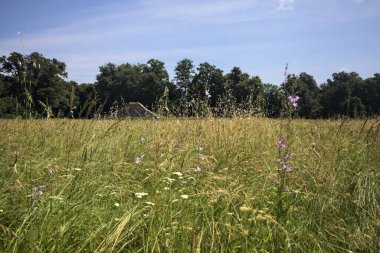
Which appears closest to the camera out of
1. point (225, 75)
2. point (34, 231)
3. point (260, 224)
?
point (34, 231)

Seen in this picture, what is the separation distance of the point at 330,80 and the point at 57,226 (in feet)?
274

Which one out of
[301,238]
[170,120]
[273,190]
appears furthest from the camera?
[170,120]

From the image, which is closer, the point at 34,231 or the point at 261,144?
the point at 34,231

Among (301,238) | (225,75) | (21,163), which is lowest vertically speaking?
(301,238)

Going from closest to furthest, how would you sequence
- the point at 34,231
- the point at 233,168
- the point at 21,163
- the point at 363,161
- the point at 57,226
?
the point at 34,231 → the point at 57,226 → the point at 21,163 → the point at 233,168 → the point at 363,161

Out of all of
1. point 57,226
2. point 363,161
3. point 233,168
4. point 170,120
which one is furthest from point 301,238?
point 170,120

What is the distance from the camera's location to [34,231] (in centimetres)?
154

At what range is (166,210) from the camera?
1.93m

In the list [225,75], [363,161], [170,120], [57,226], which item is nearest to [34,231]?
[57,226]

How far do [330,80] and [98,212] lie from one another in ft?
273

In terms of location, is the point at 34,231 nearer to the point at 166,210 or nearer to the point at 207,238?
the point at 166,210

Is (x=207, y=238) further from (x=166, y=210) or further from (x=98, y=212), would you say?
(x=98, y=212)

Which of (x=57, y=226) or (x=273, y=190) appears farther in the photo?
(x=273, y=190)

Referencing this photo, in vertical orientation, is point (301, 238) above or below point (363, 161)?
below
